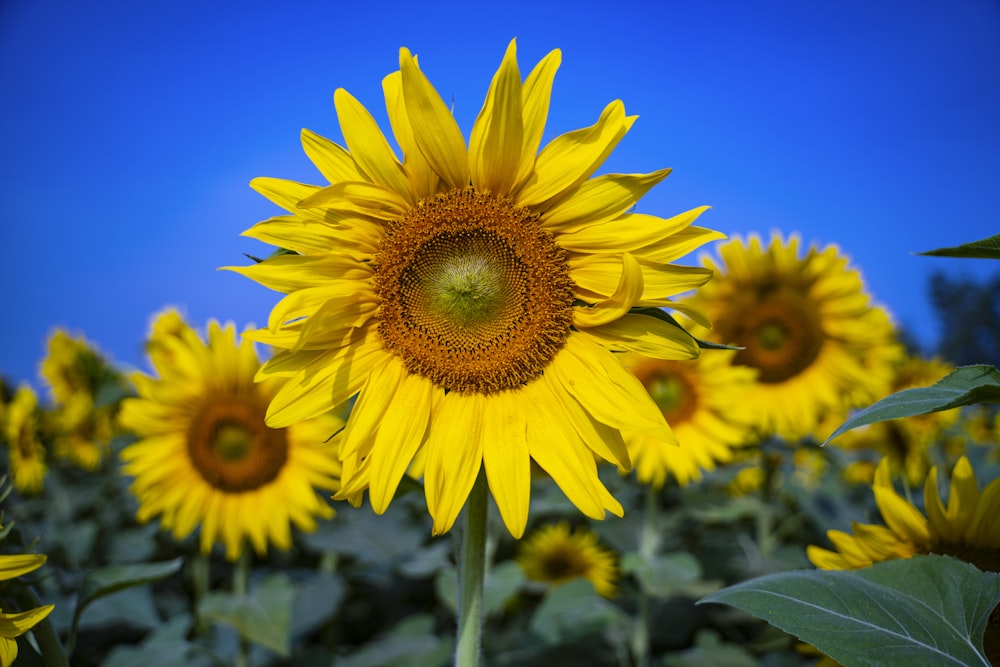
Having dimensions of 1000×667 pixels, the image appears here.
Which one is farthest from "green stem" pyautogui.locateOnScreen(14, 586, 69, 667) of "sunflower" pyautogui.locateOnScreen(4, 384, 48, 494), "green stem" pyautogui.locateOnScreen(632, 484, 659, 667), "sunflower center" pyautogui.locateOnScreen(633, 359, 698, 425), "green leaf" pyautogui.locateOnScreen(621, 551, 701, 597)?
"sunflower" pyautogui.locateOnScreen(4, 384, 48, 494)

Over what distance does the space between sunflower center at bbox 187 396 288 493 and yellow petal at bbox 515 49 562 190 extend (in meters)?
2.18

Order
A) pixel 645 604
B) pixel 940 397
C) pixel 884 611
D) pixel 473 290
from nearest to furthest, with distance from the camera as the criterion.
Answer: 1. pixel 940 397
2. pixel 884 611
3. pixel 473 290
4. pixel 645 604

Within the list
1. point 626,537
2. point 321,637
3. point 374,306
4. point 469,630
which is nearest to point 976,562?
point 469,630

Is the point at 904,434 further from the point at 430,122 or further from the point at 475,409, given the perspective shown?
the point at 430,122

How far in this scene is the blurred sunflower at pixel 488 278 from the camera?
154cm

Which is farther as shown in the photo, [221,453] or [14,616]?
[221,453]

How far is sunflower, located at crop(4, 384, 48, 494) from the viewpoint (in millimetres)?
5133

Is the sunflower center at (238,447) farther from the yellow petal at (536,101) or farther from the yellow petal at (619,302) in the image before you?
the yellow petal at (536,101)

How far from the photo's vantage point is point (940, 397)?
1.24m

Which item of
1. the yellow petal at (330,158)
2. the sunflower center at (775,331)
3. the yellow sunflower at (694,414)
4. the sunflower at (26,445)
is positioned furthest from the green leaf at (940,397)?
the sunflower at (26,445)

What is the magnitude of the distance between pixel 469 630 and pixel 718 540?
268 centimetres

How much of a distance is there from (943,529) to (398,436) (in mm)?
1231

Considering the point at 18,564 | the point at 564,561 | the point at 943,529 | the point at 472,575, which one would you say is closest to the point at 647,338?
the point at 472,575

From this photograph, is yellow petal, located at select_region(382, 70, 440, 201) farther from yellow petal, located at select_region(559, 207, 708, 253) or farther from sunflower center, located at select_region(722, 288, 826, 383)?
sunflower center, located at select_region(722, 288, 826, 383)
